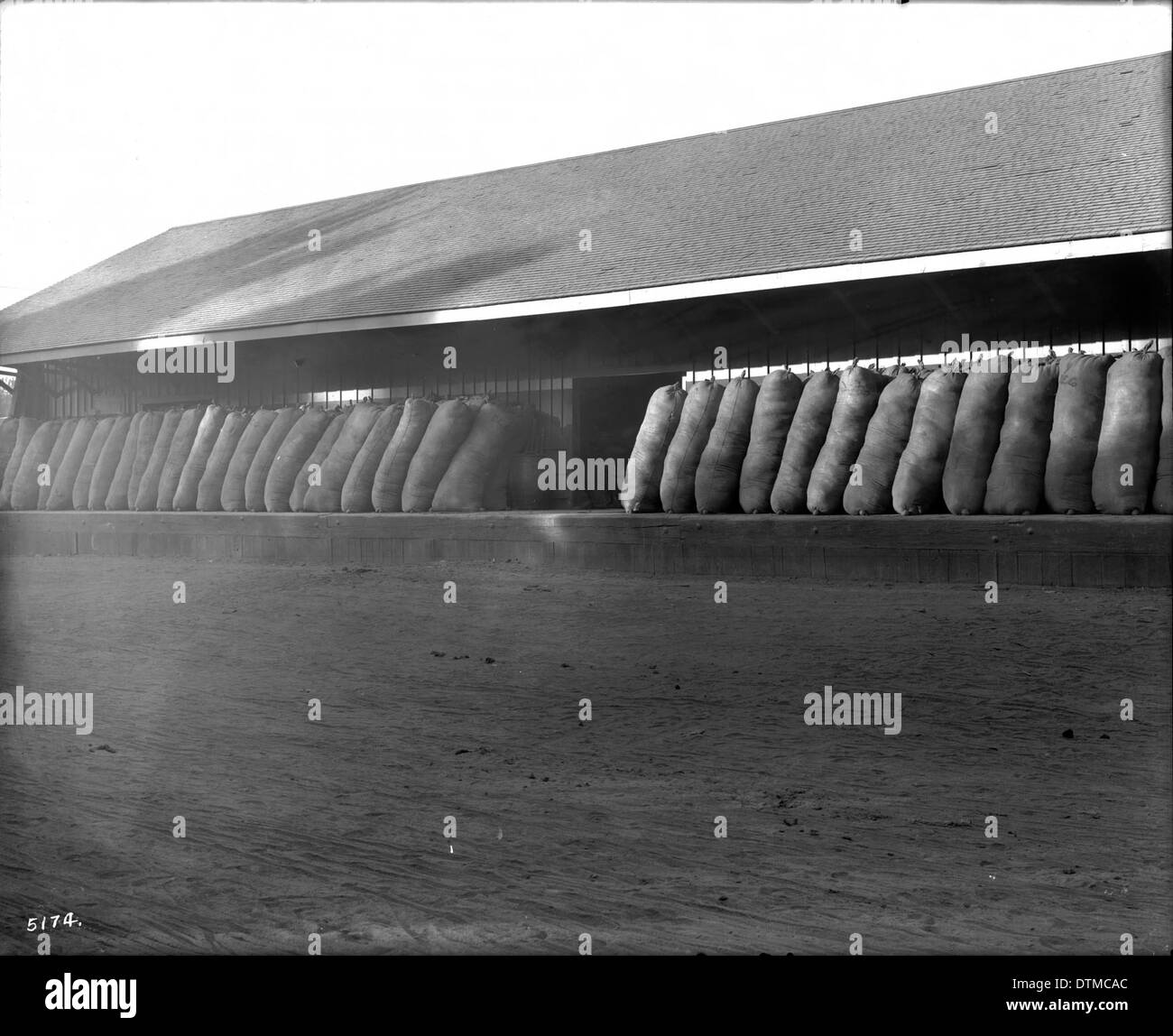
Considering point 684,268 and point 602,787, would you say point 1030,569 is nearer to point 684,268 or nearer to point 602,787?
point 684,268

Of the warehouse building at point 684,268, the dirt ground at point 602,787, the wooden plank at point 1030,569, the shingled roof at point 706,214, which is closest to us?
the dirt ground at point 602,787

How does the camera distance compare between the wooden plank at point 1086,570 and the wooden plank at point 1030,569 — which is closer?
the wooden plank at point 1086,570

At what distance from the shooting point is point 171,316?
41.6 ft

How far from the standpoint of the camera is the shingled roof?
332 inches

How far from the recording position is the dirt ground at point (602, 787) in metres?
2.23

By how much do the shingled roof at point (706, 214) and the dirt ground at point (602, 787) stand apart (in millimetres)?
3541

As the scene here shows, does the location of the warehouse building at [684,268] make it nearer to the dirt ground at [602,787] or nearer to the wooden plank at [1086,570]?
the wooden plank at [1086,570]

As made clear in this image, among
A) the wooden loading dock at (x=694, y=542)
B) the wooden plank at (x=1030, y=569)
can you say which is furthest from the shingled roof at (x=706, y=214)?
the wooden plank at (x=1030, y=569)

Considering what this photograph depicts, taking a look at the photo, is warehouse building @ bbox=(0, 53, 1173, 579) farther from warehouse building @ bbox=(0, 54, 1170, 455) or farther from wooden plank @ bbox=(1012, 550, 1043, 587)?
wooden plank @ bbox=(1012, 550, 1043, 587)

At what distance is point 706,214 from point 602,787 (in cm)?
843

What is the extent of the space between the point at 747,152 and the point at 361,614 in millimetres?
7813

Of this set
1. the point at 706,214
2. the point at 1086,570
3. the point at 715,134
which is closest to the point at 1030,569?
the point at 1086,570

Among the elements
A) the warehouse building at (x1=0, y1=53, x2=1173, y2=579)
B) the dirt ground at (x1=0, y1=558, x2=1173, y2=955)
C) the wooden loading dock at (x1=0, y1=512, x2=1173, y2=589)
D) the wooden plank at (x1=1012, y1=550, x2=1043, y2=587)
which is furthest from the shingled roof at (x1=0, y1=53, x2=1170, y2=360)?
the dirt ground at (x1=0, y1=558, x2=1173, y2=955)

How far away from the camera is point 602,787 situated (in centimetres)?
318
